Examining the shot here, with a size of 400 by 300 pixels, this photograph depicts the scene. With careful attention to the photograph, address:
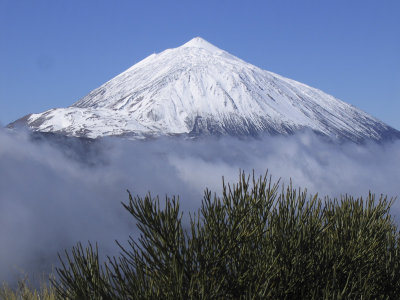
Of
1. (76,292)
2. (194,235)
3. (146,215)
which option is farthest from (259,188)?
(76,292)

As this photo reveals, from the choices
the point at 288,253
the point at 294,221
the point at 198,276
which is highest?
the point at 294,221

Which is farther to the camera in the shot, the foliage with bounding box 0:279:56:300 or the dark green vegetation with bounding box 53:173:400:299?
the foliage with bounding box 0:279:56:300

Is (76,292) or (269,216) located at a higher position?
(269,216)

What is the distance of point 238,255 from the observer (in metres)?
5.86

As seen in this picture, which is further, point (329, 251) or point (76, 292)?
point (329, 251)

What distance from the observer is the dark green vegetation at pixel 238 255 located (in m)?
5.44

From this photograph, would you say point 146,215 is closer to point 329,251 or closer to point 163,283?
point 163,283

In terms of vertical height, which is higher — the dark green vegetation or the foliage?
the dark green vegetation

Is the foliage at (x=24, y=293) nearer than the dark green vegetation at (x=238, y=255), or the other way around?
the dark green vegetation at (x=238, y=255)

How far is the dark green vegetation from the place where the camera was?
544 centimetres

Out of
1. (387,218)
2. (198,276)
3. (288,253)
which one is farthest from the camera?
(387,218)

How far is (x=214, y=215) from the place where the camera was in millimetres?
5770

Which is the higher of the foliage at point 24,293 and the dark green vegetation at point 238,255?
the dark green vegetation at point 238,255

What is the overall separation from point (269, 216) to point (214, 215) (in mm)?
816
